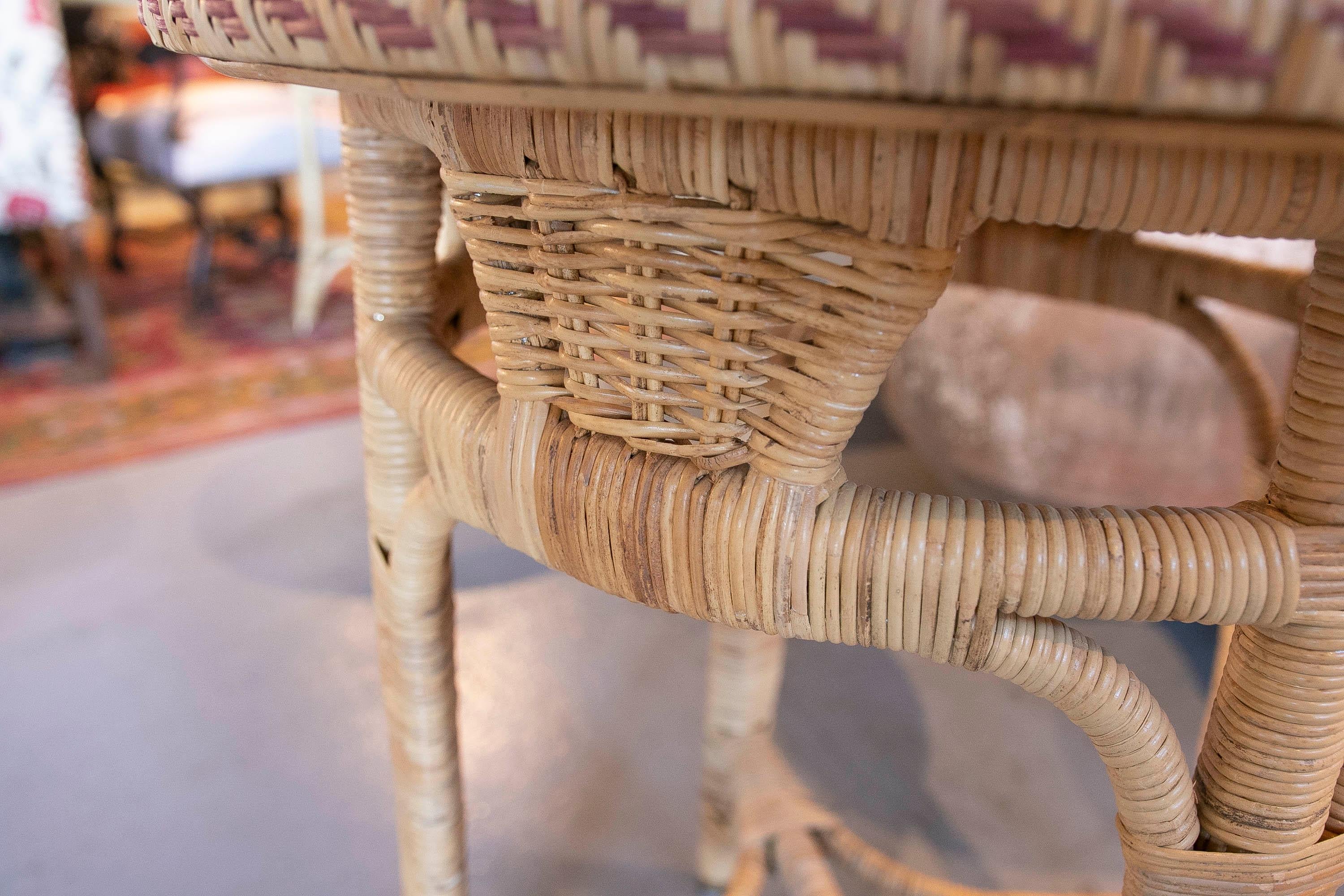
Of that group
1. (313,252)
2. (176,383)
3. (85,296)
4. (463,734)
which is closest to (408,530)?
(463,734)

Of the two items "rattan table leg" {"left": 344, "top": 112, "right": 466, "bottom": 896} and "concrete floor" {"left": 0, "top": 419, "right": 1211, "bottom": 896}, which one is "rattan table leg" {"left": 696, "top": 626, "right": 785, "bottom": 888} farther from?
"rattan table leg" {"left": 344, "top": 112, "right": 466, "bottom": 896}

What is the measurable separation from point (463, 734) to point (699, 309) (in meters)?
0.68

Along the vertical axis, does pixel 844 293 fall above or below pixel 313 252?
above

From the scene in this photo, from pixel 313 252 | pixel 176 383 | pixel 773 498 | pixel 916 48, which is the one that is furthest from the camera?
pixel 313 252

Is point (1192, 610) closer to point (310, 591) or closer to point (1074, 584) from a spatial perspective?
point (1074, 584)

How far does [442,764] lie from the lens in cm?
49

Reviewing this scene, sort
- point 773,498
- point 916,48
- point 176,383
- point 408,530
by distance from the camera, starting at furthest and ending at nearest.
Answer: point 176,383 < point 408,530 < point 773,498 < point 916,48

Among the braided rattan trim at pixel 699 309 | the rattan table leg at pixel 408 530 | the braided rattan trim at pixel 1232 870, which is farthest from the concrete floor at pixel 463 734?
the braided rattan trim at pixel 699 309

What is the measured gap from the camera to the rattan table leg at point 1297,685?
0.29 m

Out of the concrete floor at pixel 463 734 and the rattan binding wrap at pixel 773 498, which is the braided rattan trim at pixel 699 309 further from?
the concrete floor at pixel 463 734

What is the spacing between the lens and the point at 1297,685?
1.01 feet

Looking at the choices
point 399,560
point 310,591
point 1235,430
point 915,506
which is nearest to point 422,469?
point 399,560

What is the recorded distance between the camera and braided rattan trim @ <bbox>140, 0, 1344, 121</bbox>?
16 cm

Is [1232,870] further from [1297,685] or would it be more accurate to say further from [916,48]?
[916,48]
